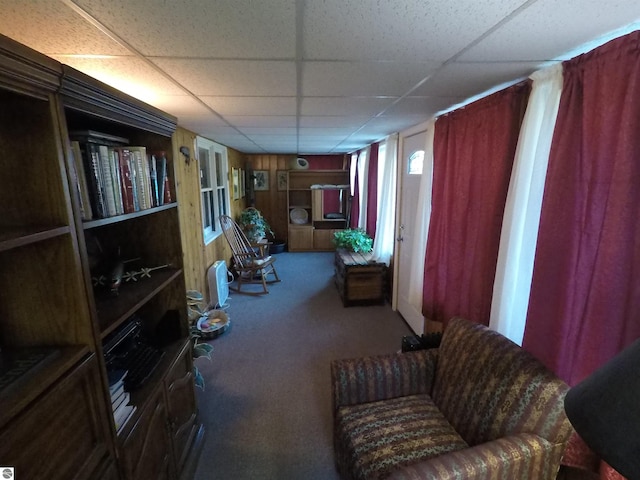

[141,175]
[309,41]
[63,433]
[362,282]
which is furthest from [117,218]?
[362,282]

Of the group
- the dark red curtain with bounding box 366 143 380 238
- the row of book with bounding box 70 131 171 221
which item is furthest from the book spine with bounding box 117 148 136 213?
the dark red curtain with bounding box 366 143 380 238

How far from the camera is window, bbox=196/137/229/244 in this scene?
369 centimetres

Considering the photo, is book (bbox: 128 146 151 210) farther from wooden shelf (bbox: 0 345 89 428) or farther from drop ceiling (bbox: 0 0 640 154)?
wooden shelf (bbox: 0 345 89 428)

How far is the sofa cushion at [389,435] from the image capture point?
1219 millimetres

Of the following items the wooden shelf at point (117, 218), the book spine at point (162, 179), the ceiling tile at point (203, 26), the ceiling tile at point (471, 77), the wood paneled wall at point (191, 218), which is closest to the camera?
the ceiling tile at point (203, 26)

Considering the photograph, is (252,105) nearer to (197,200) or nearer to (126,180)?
(126,180)

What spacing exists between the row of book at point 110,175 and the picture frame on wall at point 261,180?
506 cm

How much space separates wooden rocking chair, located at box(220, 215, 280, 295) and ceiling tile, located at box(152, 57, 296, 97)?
2.89m

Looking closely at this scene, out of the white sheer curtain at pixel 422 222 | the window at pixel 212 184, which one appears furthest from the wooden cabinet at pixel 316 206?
the white sheer curtain at pixel 422 222

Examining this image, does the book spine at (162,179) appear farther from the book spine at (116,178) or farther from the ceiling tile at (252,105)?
the ceiling tile at (252,105)

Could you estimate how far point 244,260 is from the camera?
4383 millimetres

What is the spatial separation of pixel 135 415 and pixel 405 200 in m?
2.84

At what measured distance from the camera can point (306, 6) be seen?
2.53ft

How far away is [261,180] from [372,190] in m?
2.93
